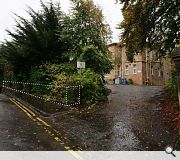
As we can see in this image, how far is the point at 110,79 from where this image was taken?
58000 mm

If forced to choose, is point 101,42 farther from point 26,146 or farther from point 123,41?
point 26,146

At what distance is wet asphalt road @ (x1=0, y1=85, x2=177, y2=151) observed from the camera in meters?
10.4

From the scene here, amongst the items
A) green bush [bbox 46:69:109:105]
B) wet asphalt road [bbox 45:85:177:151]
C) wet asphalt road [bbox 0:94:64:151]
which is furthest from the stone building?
wet asphalt road [bbox 0:94:64:151]

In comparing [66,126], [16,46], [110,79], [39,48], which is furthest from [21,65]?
[110,79]

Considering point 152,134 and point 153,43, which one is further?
point 153,43

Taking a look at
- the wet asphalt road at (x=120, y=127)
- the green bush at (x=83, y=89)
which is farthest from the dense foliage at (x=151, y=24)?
the wet asphalt road at (x=120, y=127)

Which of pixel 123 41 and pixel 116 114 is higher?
pixel 123 41

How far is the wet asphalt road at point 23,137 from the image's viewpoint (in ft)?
33.2

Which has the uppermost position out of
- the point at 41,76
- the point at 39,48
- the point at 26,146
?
the point at 39,48

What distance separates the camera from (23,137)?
457 inches

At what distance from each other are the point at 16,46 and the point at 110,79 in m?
30.2

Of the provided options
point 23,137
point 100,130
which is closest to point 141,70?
point 100,130

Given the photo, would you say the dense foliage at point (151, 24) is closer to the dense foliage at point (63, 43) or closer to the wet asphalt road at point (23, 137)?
the dense foliage at point (63, 43)

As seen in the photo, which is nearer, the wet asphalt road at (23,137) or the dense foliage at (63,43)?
the wet asphalt road at (23,137)
